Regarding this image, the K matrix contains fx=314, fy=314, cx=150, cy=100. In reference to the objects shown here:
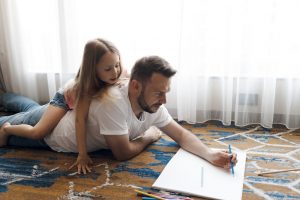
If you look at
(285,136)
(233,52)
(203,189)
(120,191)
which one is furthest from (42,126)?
(285,136)

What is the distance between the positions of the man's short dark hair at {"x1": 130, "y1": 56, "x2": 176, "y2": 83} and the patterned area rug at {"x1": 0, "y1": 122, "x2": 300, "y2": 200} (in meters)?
0.45

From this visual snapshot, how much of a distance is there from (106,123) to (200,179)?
1.56 ft

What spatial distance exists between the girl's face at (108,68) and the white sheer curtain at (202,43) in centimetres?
70

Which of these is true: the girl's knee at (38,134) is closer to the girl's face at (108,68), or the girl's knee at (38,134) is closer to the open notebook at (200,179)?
the girl's face at (108,68)

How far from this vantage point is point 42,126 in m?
1.61

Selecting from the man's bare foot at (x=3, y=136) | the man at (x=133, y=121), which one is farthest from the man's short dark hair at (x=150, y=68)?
the man's bare foot at (x=3, y=136)

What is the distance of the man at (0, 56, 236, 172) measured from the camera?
135 cm

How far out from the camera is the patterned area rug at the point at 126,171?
1290 mm

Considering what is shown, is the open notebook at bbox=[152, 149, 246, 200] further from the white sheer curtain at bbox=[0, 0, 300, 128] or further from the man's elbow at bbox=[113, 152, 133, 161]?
the white sheer curtain at bbox=[0, 0, 300, 128]

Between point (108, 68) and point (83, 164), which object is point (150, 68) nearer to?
point (108, 68)

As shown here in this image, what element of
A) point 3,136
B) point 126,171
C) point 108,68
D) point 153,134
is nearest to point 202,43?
point 153,134

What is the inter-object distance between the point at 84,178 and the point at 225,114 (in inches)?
43.6

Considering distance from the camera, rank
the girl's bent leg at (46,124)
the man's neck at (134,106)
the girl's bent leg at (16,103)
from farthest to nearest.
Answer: the girl's bent leg at (16,103)
the girl's bent leg at (46,124)
the man's neck at (134,106)

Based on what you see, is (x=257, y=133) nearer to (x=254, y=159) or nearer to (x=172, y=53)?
(x=254, y=159)
